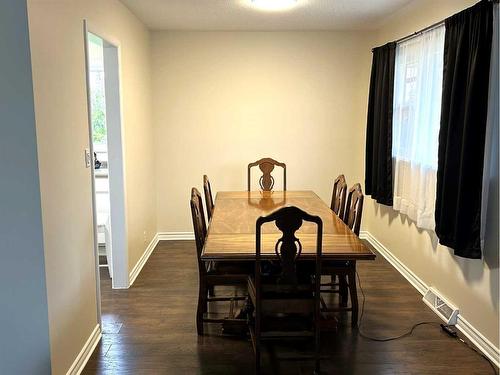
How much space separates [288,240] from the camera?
2381 mm

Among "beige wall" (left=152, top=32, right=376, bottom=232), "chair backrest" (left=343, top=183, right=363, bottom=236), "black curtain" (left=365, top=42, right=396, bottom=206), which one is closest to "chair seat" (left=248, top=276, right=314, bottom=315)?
"chair backrest" (left=343, top=183, right=363, bottom=236)

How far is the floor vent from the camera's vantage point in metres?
3.14

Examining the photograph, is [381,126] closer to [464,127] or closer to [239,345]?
[464,127]

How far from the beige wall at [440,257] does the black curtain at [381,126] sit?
218 millimetres

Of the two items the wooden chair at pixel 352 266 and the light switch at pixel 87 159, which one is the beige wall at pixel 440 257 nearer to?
the wooden chair at pixel 352 266

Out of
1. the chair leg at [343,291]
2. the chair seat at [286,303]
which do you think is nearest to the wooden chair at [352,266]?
the chair leg at [343,291]

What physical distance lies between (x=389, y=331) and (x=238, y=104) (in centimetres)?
313

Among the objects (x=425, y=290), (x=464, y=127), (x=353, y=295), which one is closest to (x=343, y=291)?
(x=353, y=295)

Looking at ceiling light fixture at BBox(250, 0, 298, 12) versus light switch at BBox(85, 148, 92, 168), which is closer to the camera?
light switch at BBox(85, 148, 92, 168)

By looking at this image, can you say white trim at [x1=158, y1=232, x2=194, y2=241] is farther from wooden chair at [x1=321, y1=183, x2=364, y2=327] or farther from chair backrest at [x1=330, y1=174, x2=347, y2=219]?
wooden chair at [x1=321, y1=183, x2=364, y2=327]

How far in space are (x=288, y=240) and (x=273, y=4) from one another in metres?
2.21

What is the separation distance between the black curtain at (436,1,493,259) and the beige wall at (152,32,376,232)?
220cm

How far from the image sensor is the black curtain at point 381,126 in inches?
170

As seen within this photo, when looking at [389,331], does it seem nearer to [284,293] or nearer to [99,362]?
[284,293]
